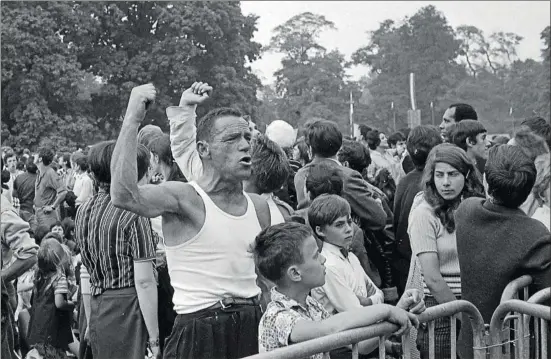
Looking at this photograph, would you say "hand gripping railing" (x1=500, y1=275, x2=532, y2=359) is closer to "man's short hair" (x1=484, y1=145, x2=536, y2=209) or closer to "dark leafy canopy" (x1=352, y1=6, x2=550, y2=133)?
"man's short hair" (x1=484, y1=145, x2=536, y2=209)

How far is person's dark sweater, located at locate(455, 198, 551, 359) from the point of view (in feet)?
11.4

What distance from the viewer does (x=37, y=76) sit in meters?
36.3

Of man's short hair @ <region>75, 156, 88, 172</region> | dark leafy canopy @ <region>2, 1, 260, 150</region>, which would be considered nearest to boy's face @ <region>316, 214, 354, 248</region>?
man's short hair @ <region>75, 156, 88, 172</region>

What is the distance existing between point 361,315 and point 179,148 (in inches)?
75.7

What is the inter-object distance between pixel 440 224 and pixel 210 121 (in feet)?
4.74

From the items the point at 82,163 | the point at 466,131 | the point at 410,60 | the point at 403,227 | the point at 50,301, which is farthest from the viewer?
the point at 410,60

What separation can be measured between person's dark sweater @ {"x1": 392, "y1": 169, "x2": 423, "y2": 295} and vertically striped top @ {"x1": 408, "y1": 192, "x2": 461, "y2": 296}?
0.96 metres

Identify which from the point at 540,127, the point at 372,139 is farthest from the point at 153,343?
the point at 372,139

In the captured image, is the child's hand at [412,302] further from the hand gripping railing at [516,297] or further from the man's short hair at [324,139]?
the man's short hair at [324,139]

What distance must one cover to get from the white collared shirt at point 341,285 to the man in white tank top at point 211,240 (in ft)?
1.48

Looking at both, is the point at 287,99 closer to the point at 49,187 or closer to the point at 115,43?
the point at 115,43

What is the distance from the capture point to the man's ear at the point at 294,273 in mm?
3064

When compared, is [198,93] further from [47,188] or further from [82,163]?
[47,188]

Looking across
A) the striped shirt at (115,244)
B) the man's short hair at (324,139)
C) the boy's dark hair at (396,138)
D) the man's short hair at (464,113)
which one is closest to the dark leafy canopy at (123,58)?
the boy's dark hair at (396,138)
